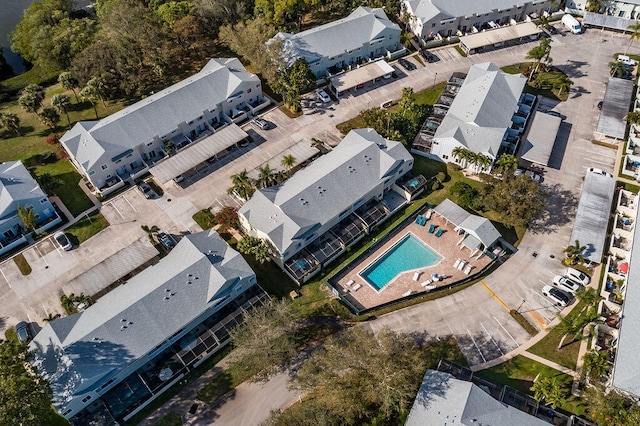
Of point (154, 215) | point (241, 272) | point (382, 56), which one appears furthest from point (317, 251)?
point (382, 56)

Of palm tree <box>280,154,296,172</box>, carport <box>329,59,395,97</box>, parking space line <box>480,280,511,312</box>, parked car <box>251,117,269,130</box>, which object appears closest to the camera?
parking space line <box>480,280,511,312</box>

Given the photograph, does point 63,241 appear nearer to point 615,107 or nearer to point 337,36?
point 337,36

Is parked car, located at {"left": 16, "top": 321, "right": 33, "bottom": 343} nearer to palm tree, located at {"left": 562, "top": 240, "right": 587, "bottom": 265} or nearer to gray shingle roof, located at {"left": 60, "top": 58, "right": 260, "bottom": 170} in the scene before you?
gray shingle roof, located at {"left": 60, "top": 58, "right": 260, "bottom": 170}

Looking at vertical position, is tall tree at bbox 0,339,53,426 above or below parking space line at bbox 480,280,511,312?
above

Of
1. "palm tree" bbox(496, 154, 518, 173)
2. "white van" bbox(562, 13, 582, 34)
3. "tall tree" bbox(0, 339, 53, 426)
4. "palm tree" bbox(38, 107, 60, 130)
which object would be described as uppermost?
"palm tree" bbox(38, 107, 60, 130)

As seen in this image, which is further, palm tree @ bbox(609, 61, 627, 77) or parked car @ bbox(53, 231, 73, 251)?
palm tree @ bbox(609, 61, 627, 77)

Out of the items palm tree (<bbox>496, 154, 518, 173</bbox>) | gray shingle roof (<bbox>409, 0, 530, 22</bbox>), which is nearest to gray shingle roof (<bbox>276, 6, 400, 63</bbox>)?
gray shingle roof (<bbox>409, 0, 530, 22</bbox>)
